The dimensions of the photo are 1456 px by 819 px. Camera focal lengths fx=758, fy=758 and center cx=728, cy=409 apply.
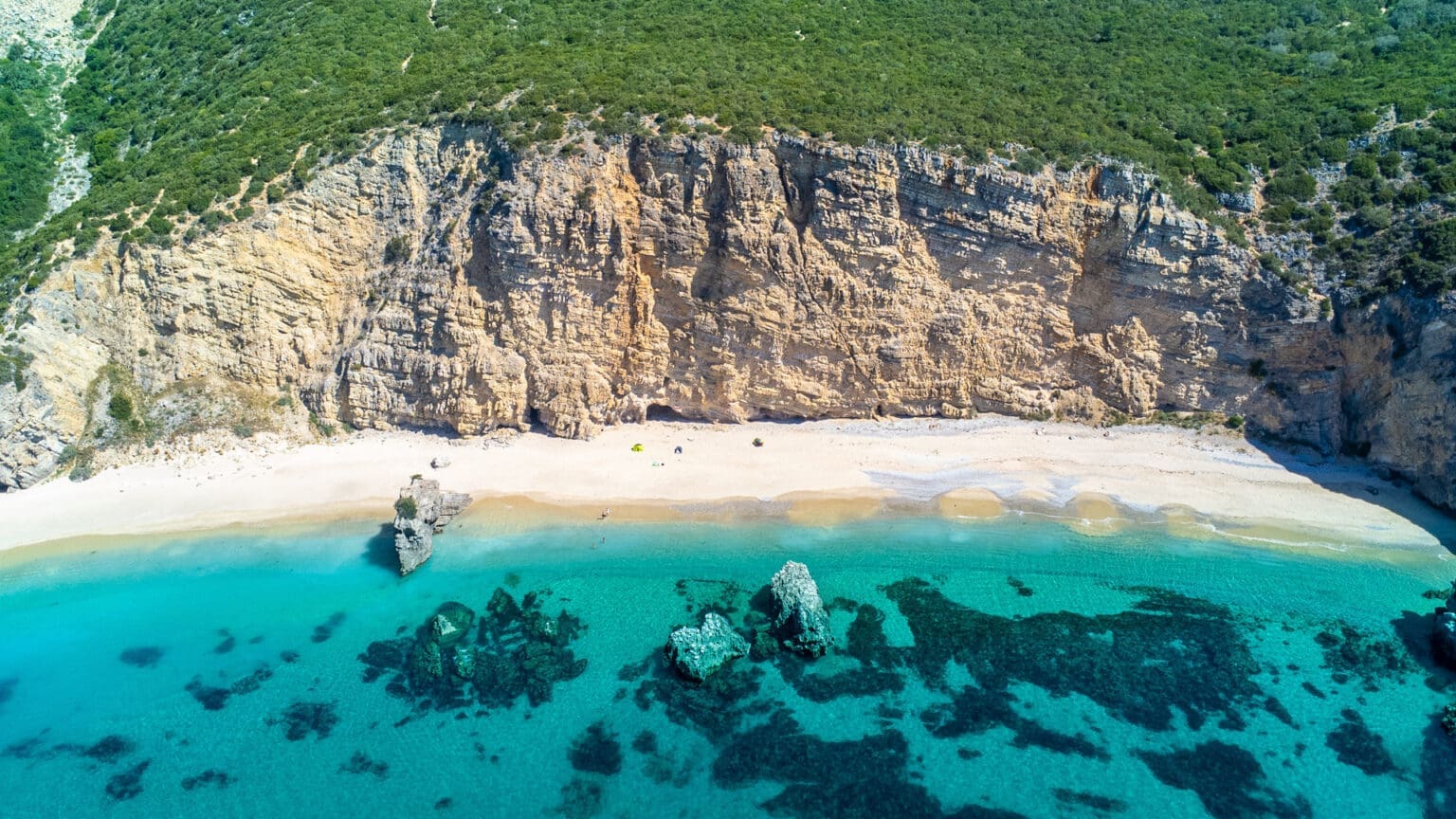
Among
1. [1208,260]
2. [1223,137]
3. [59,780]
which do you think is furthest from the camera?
[1223,137]

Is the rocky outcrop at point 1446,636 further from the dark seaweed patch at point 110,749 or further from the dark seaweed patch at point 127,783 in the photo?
the dark seaweed patch at point 110,749

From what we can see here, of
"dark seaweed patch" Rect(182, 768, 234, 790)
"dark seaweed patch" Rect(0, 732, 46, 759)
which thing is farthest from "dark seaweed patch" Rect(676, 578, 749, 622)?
"dark seaweed patch" Rect(0, 732, 46, 759)

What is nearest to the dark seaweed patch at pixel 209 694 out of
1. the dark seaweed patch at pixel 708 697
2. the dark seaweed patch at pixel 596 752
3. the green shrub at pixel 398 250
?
the dark seaweed patch at pixel 596 752

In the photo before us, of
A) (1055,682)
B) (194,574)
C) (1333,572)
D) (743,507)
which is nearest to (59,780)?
(194,574)

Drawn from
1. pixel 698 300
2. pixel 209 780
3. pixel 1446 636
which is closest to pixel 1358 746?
pixel 1446 636

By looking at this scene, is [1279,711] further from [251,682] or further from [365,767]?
[251,682]

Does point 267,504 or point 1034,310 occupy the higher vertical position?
point 1034,310

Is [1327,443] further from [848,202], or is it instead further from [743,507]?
[743,507]

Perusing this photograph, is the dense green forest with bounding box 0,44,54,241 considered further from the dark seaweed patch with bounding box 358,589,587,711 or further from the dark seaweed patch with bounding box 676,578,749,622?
the dark seaweed patch with bounding box 676,578,749,622
